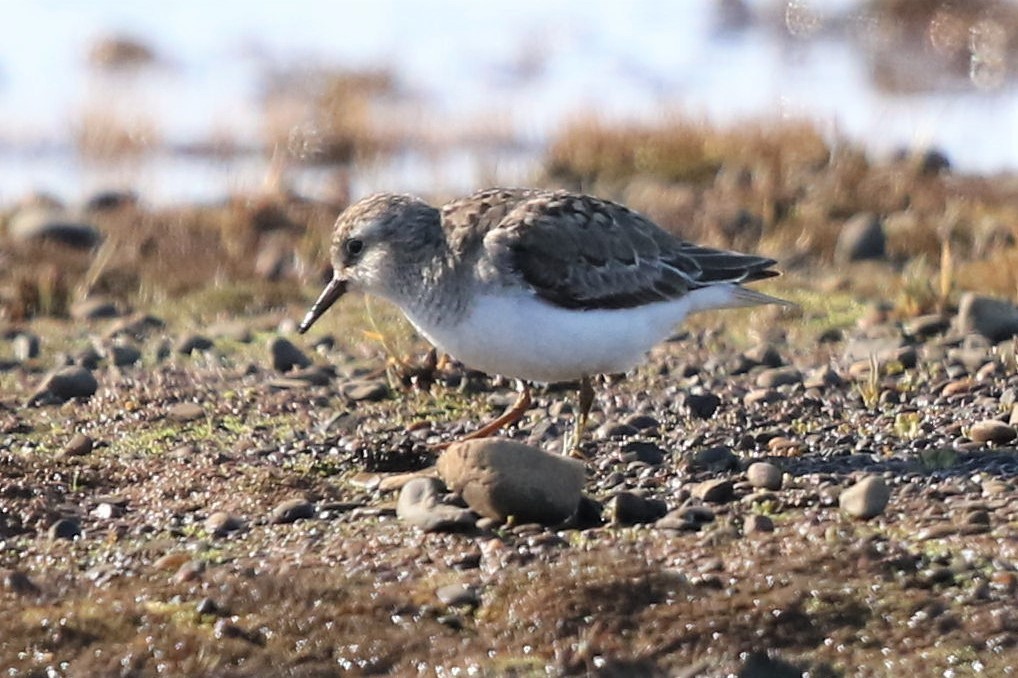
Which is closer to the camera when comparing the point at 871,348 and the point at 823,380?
the point at 823,380

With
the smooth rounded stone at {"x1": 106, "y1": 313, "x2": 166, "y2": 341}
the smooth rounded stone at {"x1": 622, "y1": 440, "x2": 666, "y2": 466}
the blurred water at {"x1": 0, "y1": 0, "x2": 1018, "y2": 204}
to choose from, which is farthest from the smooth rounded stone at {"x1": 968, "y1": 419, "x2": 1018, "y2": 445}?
the blurred water at {"x1": 0, "y1": 0, "x2": 1018, "y2": 204}

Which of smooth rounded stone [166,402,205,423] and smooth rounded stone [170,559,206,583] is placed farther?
smooth rounded stone [166,402,205,423]

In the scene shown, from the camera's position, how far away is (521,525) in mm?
6094

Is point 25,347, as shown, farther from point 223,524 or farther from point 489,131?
point 489,131

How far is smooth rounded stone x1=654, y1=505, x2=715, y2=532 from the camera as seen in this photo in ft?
19.8

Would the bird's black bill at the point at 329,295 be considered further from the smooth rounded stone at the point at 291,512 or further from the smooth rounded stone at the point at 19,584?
the smooth rounded stone at the point at 19,584

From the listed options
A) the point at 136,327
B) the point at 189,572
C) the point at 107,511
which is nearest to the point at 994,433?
the point at 189,572

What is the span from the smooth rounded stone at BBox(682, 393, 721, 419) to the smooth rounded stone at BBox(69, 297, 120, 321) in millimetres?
4085

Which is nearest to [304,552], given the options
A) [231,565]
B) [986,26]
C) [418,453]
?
[231,565]

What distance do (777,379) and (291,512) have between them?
2.68 meters

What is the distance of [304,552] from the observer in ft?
19.8

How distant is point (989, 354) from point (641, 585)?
134 inches

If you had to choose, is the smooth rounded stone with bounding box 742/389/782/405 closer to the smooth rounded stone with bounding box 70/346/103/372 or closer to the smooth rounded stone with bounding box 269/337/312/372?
the smooth rounded stone with bounding box 269/337/312/372

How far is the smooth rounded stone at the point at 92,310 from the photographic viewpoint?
1038 centimetres
